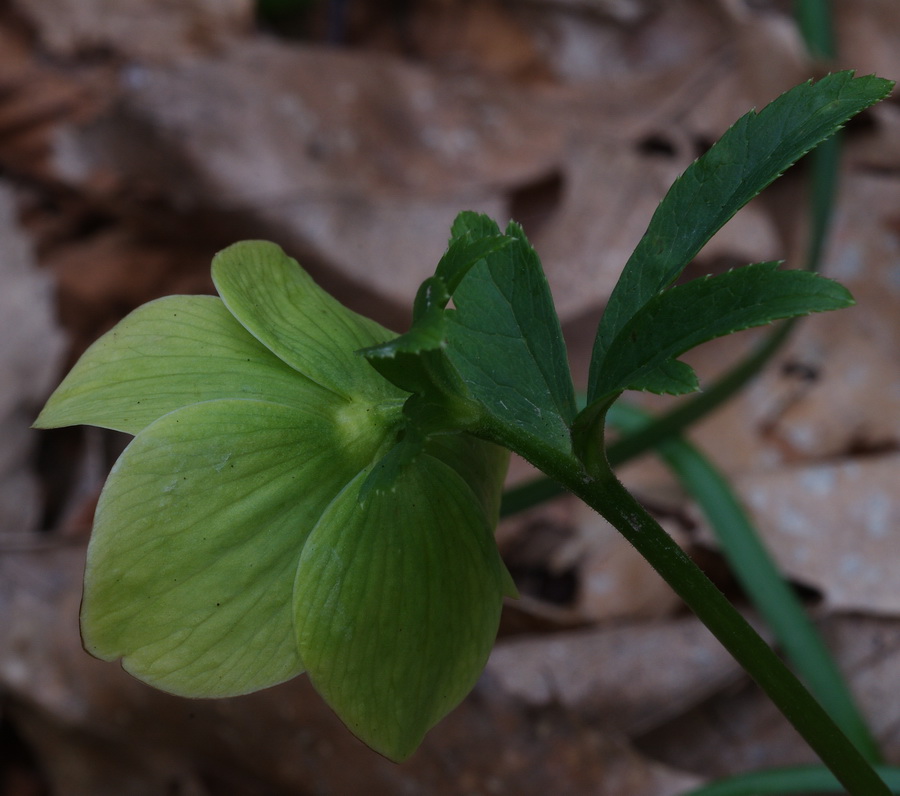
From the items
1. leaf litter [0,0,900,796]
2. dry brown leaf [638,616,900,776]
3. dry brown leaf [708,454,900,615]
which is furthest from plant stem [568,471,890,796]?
dry brown leaf [708,454,900,615]

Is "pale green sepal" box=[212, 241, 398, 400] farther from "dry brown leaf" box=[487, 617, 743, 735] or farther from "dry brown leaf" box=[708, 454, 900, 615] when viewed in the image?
"dry brown leaf" box=[708, 454, 900, 615]

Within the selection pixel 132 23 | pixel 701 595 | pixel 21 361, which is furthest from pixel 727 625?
pixel 132 23

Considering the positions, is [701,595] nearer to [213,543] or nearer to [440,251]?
[213,543]

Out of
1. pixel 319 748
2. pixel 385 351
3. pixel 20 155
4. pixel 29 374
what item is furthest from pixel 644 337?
pixel 20 155

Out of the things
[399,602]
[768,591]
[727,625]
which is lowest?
[768,591]

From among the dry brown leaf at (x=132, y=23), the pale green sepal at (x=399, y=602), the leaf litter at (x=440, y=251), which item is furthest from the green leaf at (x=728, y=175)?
the dry brown leaf at (x=132, y=23)
